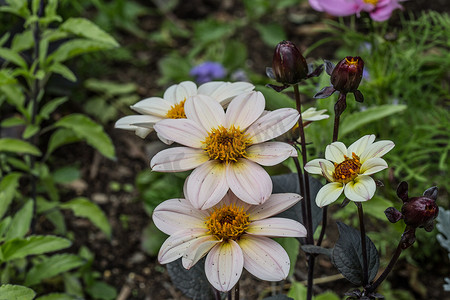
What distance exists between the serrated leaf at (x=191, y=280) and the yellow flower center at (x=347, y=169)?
35 cm

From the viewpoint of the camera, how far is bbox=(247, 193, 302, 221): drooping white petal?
3.08 feet

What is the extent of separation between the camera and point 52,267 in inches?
58.7

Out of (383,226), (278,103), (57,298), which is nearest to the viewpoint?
(278,103)

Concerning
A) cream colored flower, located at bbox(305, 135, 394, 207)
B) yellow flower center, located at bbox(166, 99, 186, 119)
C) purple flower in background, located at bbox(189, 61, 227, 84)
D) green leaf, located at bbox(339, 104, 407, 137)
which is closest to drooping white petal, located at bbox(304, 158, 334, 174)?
cream colored flower, located at bbox(305, 135, 394, 207)

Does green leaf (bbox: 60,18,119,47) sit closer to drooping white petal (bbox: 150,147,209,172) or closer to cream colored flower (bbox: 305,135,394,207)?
drooping white petal (bbox: 150,147,209,172)

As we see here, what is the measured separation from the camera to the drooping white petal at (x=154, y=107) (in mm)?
1055

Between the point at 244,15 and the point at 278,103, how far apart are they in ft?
6.40

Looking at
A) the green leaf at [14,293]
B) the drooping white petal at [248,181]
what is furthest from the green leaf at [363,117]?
the green leaf at [14,293]

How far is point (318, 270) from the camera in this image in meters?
1.91

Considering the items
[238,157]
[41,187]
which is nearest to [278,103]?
[238,157]

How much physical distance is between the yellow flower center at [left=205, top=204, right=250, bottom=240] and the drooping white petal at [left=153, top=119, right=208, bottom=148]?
12 cm

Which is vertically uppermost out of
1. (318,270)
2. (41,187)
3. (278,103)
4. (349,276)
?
(278,103)

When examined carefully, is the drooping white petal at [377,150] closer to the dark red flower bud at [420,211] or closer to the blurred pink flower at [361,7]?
the dark red flower bud at [420,211]

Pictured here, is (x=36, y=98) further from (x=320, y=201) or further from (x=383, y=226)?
(x=383, y=226)
